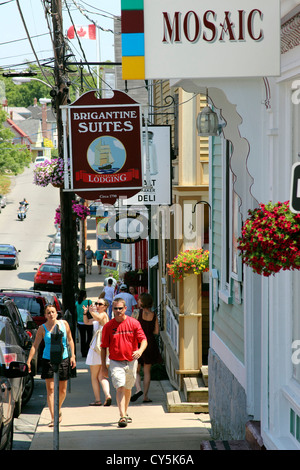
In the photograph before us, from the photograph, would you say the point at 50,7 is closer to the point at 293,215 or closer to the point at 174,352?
the point at 174,352

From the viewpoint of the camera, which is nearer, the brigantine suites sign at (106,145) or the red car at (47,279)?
the brigantine suites sign at (106,145)

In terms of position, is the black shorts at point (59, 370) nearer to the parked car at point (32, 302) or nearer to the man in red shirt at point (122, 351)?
the man in red shirt at point (122, 351)

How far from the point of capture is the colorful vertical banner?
5.50 meters

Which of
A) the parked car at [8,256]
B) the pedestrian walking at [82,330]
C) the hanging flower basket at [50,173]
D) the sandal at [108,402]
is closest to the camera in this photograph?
the sandal at [108,402]

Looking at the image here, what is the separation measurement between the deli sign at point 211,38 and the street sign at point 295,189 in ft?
4.03

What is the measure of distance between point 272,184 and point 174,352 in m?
9.05

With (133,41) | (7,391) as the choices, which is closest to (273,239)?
(133,41)

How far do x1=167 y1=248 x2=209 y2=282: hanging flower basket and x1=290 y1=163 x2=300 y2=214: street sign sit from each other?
8.84 meters

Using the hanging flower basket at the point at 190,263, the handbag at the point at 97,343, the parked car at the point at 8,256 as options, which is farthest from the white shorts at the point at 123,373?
the parked car at the point at 8,256

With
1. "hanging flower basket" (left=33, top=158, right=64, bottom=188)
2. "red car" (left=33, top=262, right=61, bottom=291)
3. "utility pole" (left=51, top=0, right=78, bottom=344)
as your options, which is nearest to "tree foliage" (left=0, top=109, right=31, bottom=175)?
"red car" (left=33, top=262, right=61, bottom=291)

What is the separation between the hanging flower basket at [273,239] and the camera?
4.88 metres

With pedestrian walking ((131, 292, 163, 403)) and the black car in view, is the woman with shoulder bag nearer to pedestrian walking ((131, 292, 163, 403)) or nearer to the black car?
pedestrian walking ((131, 292, 163, 403))

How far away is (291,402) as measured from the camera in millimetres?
6242
